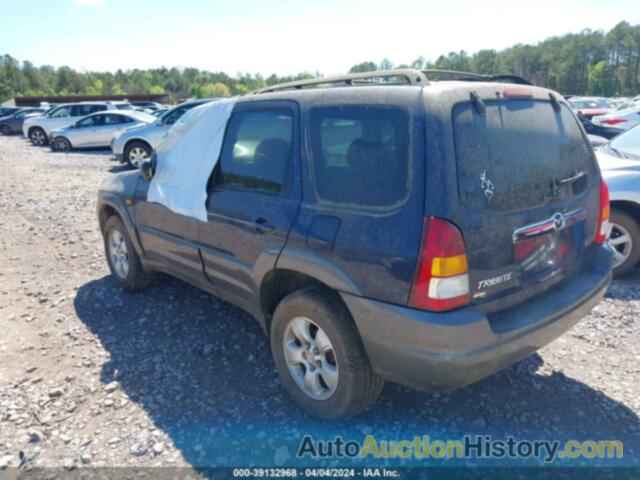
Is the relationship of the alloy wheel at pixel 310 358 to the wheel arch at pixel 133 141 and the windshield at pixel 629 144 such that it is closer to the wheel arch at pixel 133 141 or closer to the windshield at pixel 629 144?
the windshield at pixel 629 144

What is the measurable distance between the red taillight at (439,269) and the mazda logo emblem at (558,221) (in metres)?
0.75

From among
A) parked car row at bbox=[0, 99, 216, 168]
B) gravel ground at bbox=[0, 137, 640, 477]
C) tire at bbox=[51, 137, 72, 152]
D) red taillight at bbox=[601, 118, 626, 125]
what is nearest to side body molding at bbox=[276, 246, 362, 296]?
gravel ground at bbox=[0, 137, 640, 477]

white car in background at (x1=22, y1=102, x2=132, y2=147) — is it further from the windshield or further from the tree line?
the tree line

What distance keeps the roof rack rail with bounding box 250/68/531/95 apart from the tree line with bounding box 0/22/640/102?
91210 millimetres

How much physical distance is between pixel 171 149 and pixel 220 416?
7.06ft

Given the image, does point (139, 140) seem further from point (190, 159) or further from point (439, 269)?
point (439, 269)

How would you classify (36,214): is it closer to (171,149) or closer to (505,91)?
(171,149)

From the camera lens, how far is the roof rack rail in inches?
100.0

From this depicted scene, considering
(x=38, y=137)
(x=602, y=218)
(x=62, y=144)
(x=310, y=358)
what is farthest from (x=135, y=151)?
(x=602, y=218)

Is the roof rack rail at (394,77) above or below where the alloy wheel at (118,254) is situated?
above

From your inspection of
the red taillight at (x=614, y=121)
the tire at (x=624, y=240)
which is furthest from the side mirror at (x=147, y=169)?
the red taillight at (x=614, y=121)

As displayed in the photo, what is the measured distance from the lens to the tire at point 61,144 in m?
17.8

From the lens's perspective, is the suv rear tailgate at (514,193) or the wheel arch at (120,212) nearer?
the suv rear tailgate at (514,193)

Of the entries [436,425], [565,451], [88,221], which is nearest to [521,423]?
[565,451]
